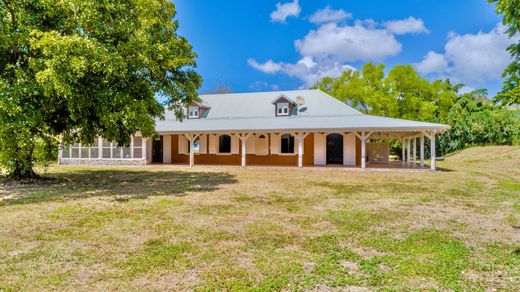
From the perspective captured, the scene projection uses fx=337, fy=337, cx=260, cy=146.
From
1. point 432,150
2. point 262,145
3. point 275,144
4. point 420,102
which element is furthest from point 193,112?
point 420,102

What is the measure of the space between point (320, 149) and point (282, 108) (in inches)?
143

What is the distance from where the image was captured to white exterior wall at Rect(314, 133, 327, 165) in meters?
20.4

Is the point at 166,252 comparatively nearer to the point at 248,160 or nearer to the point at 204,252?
the point at 204,252

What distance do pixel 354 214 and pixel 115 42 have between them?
9730 millimetres

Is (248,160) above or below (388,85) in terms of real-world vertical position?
below

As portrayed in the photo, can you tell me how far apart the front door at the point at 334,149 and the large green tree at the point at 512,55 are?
1431 centimetres

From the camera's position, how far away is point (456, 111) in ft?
111

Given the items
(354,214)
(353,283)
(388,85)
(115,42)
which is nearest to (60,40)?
(115,42)

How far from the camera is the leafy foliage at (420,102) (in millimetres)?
30562

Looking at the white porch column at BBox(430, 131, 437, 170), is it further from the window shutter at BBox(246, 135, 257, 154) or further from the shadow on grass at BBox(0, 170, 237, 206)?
the shadow on grass at BBox(0, 170, 237, 206)

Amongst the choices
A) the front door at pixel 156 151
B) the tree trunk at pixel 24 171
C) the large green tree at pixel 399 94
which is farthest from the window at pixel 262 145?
the large green tree at pixel 399 94

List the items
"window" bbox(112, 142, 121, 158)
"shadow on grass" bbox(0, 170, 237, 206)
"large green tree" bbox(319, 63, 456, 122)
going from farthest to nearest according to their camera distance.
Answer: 1. "large green tree" bbox(319, 63, 456, 122)
2. "window" bbox(112, 142, 121, 158)
3. "shadow on grass" bbox(0, 170, 237, 206)

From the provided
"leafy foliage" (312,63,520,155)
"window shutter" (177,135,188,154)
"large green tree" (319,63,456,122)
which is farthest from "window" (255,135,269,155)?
"large green tree" (319,63,456,122)

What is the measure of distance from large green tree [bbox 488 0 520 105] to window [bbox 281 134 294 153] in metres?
14.7
